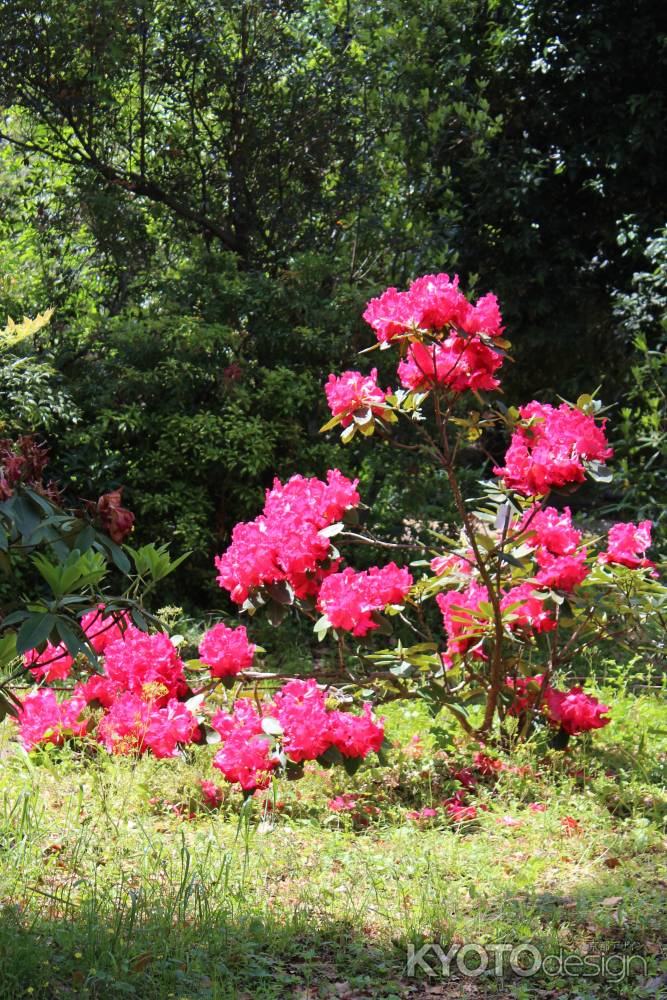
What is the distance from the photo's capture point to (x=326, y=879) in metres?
3.21

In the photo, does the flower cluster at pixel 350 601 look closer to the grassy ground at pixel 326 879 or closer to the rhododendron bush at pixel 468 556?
the rhododendron bush at pixel 468 556

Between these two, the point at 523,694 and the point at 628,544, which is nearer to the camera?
the point at 628,544

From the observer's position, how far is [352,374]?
3.92 meters

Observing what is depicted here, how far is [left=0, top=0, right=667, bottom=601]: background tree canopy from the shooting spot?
689 cm

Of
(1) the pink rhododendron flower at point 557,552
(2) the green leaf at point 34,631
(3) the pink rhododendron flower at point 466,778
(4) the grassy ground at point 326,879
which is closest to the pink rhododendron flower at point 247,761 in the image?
(4) the grassy ground at point 326,879

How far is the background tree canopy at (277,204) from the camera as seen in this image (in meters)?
6.89

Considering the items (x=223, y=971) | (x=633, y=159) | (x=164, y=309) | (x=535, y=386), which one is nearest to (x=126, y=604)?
(x=223, y=971)

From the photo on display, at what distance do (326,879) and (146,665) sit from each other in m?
1.10

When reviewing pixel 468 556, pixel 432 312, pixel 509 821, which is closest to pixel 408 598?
pixel 468 556

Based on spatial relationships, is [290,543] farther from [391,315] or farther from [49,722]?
[49,722]

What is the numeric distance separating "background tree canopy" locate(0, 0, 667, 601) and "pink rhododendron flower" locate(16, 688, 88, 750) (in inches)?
93.1

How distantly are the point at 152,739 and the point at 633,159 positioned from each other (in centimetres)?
599

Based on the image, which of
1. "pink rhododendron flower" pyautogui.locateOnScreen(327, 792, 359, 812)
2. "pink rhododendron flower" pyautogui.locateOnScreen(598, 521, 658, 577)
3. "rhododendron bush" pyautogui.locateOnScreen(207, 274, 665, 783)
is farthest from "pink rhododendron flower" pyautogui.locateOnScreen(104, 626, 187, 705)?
"pink rhododendron flower" pyautogui.locateOnScreen(598, 521, 658, 577)

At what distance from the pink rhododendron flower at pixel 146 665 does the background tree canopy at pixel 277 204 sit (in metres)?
2.59
